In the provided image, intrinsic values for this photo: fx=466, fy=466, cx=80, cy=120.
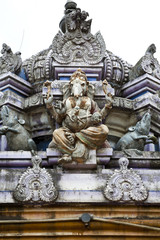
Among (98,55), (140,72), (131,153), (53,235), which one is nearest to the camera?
(53,235)

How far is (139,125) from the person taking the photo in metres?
13.4

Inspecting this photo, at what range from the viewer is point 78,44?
15.2 m

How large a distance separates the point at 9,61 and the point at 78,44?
2533 mm

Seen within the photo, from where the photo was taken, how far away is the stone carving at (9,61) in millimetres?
15844

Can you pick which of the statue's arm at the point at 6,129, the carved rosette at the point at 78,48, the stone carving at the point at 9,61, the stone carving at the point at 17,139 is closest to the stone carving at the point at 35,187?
the stone carving at the point at 17,139

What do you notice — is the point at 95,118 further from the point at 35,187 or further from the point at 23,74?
the point at 23,74

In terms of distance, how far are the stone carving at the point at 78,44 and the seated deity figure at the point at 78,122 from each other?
232 centimetres

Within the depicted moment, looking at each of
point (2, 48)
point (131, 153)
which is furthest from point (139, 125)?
point (2, 48)

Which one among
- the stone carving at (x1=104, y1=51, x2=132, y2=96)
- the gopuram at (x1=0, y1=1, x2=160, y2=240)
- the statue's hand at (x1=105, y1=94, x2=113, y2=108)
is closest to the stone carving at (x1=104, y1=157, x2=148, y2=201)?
the gopuram at (x1=0, y1=1, x2=160, y2=240)

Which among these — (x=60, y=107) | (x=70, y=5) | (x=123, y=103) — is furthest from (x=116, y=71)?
(x=60, y=107)

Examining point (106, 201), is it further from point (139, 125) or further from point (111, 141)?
point (111, 141)

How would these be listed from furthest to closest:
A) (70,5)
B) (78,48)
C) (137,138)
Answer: (70,5)
(78,48)
(137,138)

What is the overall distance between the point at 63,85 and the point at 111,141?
3330 mm

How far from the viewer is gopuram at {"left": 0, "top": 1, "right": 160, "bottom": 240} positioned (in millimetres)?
10172
